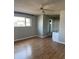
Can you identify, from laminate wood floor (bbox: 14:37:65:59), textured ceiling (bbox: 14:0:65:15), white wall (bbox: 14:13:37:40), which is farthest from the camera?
white wall (bbox: 14:13:37:40)

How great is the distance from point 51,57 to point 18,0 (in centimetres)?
286

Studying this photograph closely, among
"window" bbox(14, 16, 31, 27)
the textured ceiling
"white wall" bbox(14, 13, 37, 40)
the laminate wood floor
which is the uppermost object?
the textured ceiling

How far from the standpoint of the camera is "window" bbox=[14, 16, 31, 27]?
7341 millimetres

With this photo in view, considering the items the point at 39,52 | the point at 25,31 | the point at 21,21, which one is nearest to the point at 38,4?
the point at 39,52

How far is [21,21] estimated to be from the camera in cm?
793

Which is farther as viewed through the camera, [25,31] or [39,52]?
[25,31]

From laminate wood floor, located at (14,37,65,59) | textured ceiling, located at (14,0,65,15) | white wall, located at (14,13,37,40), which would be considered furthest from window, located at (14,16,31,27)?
laminate wood floor, located at (14,37,65,59)

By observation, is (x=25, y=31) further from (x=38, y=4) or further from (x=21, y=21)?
(x=38, y=4)

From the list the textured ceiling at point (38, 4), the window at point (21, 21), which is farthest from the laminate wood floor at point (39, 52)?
the window at point (21, 21)

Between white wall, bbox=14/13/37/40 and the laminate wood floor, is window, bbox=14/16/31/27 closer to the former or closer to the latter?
white wall, bbox=14/13/37/40
